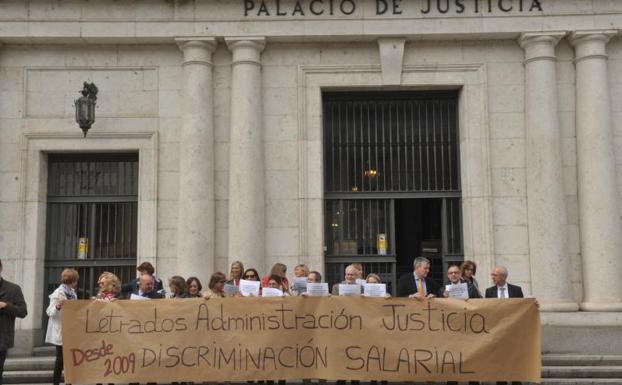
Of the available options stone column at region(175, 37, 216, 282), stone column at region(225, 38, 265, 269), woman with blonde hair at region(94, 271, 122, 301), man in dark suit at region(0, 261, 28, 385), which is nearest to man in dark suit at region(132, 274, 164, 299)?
woman with blonde hair at region(94, 271, 122, 301)

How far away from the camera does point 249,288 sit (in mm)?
10445

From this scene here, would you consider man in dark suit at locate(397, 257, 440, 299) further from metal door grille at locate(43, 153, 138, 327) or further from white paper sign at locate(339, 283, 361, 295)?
metal door grille at locate(43, 153, 138, 327)

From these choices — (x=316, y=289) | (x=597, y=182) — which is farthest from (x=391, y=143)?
(x=316, y=289)

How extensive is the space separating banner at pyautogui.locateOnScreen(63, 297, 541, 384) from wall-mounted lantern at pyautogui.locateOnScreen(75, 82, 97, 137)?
513cm

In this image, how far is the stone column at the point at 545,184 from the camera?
1370 cm

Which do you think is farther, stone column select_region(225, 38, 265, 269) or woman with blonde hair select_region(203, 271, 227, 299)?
stone column select_region(225, 38, 265, 269)

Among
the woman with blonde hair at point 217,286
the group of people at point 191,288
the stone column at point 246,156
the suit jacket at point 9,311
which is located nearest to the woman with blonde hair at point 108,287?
the group of people at point 191,288

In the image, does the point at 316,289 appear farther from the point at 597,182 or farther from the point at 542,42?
the point at 542,42

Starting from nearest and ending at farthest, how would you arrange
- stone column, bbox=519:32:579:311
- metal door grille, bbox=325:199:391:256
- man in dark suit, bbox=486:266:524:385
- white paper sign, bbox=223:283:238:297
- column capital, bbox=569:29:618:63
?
white paper sign, bbox=223:283:238:297 → man in dark suit, bbox=486:266:524:385 → stone column, bbox=519:32:579:311 → column capital, bbox=569:29:618:63 → metal door grille, bbox=325:199:391:256

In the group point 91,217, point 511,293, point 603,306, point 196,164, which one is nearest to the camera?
point 511,293

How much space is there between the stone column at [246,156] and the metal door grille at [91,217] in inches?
90.2

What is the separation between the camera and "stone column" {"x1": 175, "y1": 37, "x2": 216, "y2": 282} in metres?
13.8

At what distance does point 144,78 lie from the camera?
14750 millimetres

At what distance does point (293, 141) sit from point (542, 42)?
528cm
